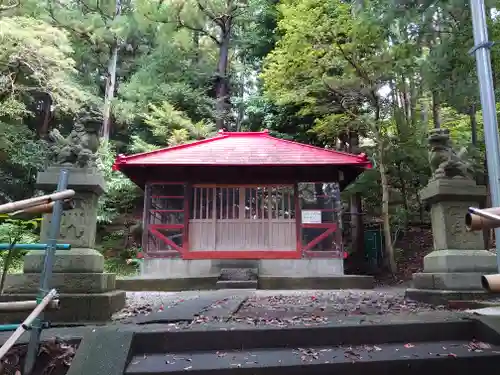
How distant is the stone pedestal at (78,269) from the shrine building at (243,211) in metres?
5.53

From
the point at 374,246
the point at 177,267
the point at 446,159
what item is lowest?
the point at 177,267

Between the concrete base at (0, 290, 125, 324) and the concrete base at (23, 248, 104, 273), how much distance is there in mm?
273

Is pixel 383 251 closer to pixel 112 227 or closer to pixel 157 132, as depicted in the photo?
pixel 157 132

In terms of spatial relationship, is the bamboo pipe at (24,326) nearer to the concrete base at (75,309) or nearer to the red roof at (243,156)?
the concrete base at (75,309)

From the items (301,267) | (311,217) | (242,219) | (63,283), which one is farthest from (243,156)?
(63,283)

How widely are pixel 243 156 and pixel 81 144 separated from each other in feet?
19.7

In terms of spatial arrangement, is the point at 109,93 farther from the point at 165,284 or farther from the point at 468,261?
the point at 468,261

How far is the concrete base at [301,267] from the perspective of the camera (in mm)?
9906

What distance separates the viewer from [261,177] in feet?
34.4

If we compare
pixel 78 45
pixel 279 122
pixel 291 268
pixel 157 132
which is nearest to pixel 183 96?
pixel 157 132

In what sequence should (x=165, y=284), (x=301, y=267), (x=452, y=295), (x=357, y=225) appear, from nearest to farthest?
(x=452, y=295) → (x=165, y=284) → (x=301, y=267) → (x=357, y=225)

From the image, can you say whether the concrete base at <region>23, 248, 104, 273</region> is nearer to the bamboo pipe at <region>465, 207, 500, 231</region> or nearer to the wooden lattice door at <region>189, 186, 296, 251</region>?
the bamboo pipe at <region>465, 207, 500, 231</region>

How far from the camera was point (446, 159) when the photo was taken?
4.98m

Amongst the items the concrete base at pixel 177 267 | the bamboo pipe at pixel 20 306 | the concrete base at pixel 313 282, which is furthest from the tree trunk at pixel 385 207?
the bamboo pipe at pixel 20 306
